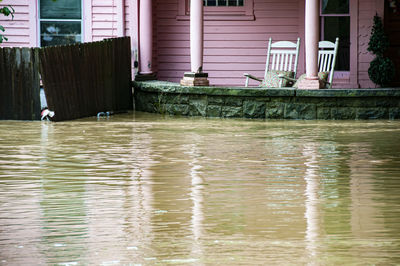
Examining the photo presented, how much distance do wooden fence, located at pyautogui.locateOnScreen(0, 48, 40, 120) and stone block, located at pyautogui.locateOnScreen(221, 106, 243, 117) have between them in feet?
9.41

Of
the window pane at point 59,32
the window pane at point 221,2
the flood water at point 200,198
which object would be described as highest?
the window pane at point 221,2

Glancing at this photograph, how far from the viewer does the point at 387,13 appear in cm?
1395

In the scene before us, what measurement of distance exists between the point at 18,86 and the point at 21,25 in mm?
2622

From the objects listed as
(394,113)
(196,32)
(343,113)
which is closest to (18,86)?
(196,32)

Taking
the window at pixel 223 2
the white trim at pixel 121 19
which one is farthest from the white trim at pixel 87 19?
the window at pixel 223 2

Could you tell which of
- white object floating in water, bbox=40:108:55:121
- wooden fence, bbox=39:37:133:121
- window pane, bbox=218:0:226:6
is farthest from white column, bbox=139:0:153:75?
white object floating in water, bbox=40:108:55:121

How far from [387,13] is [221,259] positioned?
10.7 metres

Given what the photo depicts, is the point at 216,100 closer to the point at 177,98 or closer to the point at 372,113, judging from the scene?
the point at 177,98

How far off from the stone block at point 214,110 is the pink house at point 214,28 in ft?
6.24

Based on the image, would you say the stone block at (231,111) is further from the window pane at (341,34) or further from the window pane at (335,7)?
the window pane at (335,7)

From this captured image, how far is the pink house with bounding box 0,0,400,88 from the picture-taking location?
45.2 feet

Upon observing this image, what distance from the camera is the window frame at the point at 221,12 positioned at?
46.9 ft

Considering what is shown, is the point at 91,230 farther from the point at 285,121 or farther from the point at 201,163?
the point at 285,121

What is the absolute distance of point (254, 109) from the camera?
11828mm
